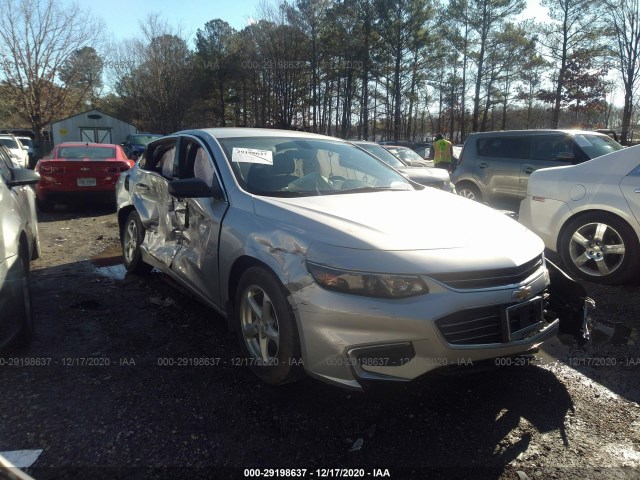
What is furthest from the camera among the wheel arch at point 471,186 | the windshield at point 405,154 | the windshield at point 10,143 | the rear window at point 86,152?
the windshield at point 10,143

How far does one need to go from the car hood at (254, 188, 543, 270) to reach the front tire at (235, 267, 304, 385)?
0.35 m

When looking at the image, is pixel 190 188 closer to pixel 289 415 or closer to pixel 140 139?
pixel 289 415

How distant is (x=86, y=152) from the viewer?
32.8 ft

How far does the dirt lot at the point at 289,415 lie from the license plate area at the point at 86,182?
6.30 metres

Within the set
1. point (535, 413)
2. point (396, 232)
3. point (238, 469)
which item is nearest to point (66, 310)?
point (238, 469)

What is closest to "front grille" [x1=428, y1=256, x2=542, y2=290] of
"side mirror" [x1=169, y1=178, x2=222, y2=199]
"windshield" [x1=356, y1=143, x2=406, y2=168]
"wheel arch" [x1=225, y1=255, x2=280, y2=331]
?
"wheel arch" [x1=225, y1=255, x2=280, y2=331]

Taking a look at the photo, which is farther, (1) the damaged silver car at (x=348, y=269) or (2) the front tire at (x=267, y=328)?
(2) the front tire at (x=267, y=328)

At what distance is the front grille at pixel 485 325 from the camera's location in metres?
2.29

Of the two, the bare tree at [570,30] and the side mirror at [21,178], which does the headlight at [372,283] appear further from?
the bare tree at [570,30]

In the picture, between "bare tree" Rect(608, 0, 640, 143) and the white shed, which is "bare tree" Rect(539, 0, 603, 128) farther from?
the white shed

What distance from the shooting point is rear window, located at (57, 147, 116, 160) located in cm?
980

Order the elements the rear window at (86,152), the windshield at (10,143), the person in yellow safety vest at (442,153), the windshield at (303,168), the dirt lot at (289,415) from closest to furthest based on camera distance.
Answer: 1. the dirt lot at (289,415)
2. the windshield at (303,168)
3. the rear window at (86,152)
4. the person in yellow safety vest at (442,153)
5. the windshield at (10,143)

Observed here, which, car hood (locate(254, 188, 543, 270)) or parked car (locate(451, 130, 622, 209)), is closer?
car hood (locate(254, 188, 543, 270))

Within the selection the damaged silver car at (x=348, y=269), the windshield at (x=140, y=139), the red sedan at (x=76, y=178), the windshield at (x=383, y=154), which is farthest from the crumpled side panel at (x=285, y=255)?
the windshield at (x=140, y=139)
